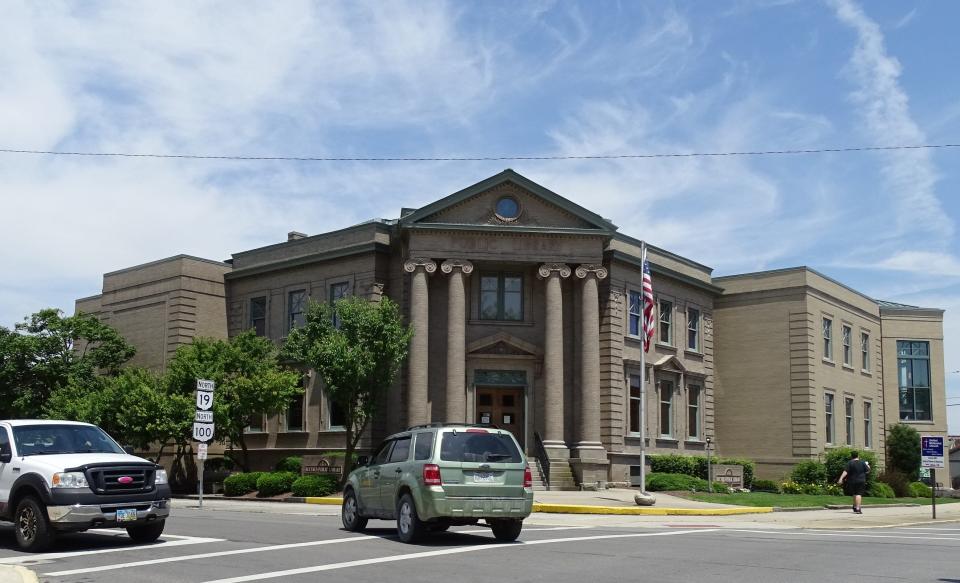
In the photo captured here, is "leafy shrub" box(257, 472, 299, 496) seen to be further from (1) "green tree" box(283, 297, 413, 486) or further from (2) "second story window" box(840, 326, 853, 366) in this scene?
(2) "second story window" box(840, 326, 853, 366)

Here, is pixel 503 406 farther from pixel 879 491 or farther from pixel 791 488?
pixel 879 491

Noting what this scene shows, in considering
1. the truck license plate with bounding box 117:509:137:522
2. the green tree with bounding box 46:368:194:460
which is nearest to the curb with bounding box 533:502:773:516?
the truck license plate with bounding box 117:509:137:522

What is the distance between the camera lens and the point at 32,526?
603 inches

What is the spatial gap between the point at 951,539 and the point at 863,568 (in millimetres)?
7331

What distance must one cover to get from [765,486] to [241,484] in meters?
21.2

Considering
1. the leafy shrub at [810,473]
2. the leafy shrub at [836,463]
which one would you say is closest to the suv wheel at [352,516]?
the leafy shrub at [810,473]

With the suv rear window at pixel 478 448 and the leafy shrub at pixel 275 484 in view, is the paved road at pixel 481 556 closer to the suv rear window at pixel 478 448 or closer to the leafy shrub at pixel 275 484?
the suv rear window at pixel 478 448

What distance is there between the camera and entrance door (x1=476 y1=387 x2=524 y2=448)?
127ft

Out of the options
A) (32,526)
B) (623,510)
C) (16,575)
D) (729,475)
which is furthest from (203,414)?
(729,475)

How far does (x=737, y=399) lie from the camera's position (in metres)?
46.4

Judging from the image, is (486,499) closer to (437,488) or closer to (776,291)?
(437,488)

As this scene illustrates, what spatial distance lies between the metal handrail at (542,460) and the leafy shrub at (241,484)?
9.70 meters

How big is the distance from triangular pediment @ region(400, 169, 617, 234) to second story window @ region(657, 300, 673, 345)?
6443 mm

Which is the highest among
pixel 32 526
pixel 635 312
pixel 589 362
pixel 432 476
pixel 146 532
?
pixel 635 312
